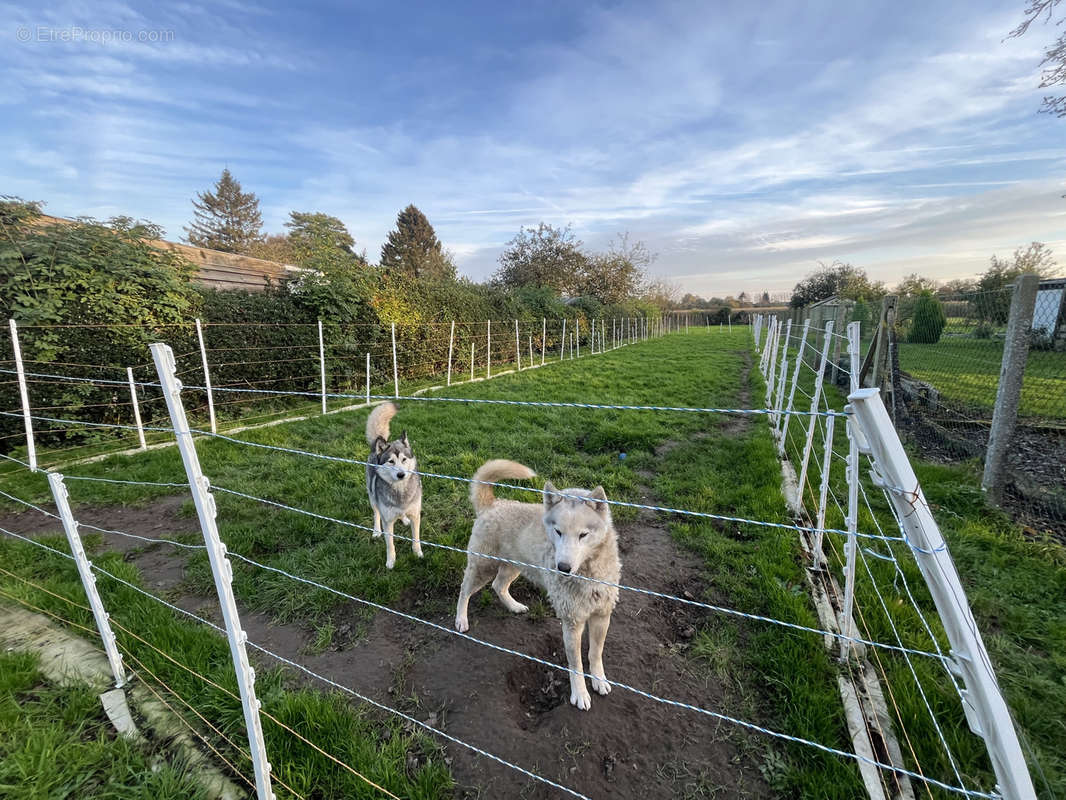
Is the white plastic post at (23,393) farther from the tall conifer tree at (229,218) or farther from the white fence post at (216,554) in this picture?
the tall conifer tree at (229,218)

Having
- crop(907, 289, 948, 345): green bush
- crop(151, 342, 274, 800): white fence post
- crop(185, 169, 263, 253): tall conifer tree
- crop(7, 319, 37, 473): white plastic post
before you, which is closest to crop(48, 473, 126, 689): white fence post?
crop(151, 342, 274, 800): white fence post

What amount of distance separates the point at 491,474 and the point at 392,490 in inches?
50.5

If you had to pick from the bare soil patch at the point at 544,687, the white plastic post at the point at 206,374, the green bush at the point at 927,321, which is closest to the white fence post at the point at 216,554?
the bare soil patch at the point at 544,687

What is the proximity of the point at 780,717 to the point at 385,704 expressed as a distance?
211 centimetres

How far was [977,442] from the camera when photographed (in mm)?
4766

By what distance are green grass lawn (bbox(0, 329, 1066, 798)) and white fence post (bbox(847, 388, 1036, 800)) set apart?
1.31 m

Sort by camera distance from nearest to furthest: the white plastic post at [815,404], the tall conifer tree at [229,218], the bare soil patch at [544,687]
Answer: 1. the bare soil patch at [544,687]
2. the white plastic post at [815,404]
3. the tall conifer tree at [229,218]

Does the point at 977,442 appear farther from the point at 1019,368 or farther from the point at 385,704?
the point at 385,704

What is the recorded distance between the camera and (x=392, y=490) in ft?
12.1

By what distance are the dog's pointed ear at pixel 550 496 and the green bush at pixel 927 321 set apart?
6299 millimetres

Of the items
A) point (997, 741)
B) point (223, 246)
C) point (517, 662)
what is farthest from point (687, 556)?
point (223, 246)

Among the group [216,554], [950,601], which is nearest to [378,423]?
[216,554]

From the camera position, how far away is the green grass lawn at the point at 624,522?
2.03 meters

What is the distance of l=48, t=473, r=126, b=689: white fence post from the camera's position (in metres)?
2.15
